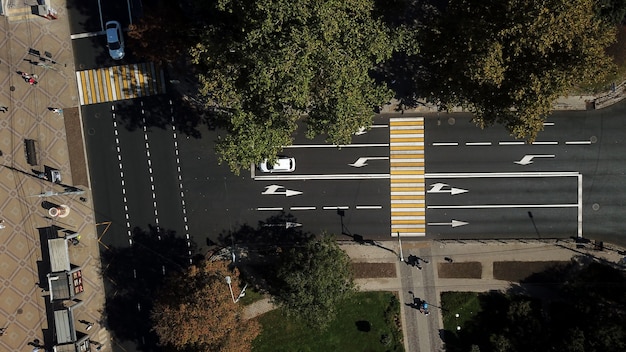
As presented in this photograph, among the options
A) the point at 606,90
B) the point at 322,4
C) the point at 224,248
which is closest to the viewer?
the point at 322,4

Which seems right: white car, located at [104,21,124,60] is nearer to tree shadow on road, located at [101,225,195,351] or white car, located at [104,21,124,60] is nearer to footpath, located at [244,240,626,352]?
tree shadow on road, located at [101,225,195,351]

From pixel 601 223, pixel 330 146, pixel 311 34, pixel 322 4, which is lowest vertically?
pixel 601 223

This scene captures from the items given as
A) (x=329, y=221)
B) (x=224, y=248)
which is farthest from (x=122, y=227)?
(x=329, y=221)

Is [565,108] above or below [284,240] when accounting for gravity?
above

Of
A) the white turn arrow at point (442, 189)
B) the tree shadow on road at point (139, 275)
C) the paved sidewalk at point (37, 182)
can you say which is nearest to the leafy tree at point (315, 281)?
the white turn arrow at point (442, 189)

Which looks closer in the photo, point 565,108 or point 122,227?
point 565,108

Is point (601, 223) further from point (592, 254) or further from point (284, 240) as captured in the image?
point (284, 240)

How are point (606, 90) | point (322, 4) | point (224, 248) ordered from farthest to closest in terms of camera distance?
point (224, 248) → point (606, 90) → point (322, 4)
